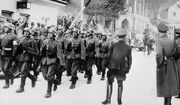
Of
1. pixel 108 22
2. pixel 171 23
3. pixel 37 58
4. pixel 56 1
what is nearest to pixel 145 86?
pixel 37 58

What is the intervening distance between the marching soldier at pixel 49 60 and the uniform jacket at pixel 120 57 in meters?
1.63

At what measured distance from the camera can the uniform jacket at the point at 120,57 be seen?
28.7 feet

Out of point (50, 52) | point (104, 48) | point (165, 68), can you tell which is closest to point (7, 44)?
point (50, 52)

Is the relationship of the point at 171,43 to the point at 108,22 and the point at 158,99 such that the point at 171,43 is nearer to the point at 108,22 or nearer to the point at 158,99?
the point at 158,99

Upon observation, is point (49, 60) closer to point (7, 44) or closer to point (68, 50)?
point (7, 44)

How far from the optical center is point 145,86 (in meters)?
12.6

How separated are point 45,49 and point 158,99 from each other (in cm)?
337

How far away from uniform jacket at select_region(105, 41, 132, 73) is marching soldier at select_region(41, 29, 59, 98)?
1.63 m

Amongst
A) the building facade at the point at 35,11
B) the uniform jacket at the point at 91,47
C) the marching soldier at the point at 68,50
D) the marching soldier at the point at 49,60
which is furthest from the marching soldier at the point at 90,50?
the building facade at the point at 35,11

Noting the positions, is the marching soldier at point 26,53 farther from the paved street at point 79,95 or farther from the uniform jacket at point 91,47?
the uniform jacket at point 91,47

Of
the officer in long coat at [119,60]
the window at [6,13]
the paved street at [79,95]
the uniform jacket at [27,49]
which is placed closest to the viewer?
the officer in long coat at [119,60]

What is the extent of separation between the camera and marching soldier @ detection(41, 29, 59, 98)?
9602 millimetres

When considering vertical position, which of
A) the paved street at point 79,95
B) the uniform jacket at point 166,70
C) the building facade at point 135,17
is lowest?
the paved street at point 79,95

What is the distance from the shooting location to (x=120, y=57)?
877 cm
